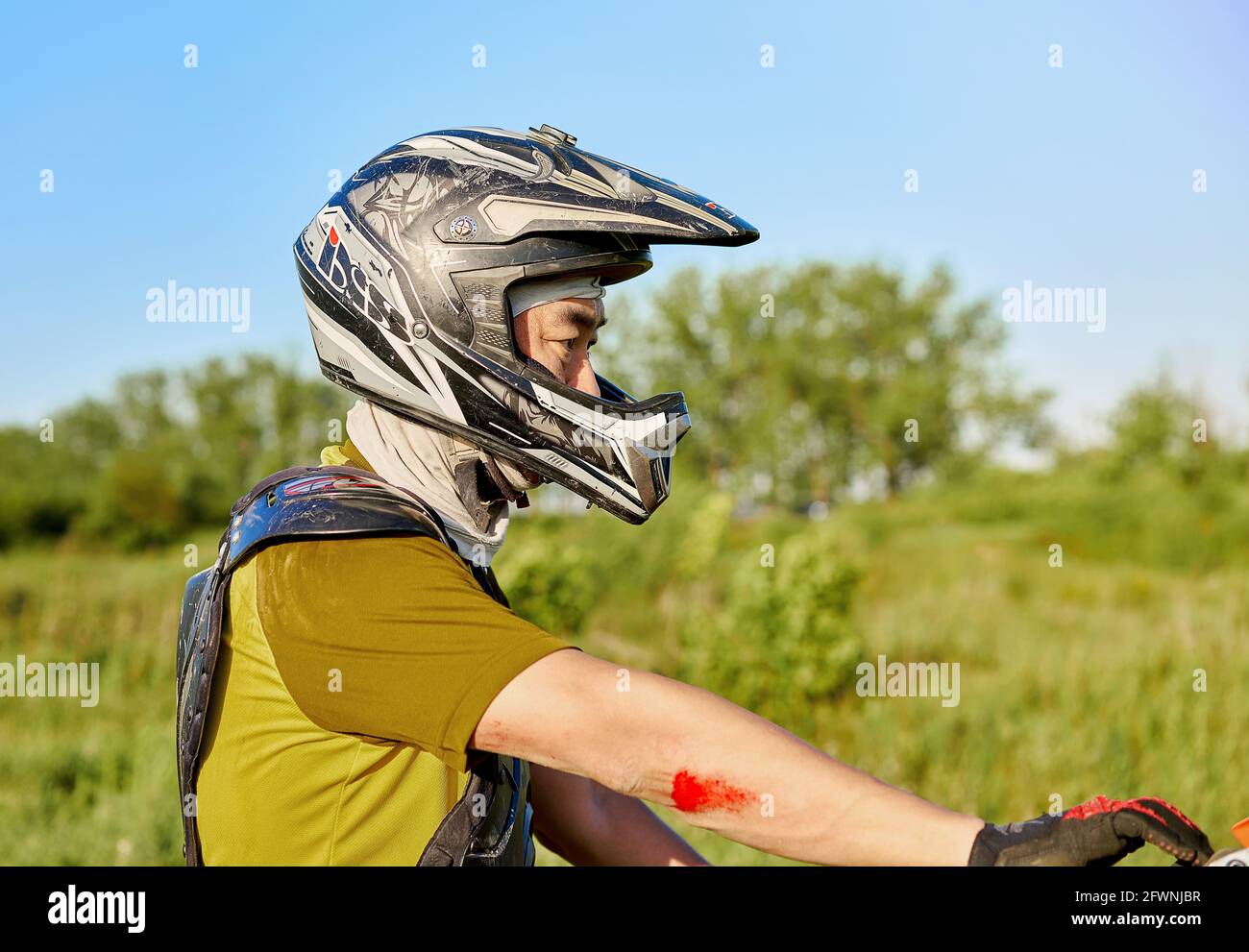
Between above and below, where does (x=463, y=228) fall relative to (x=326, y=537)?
above

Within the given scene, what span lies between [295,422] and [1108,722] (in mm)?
15552

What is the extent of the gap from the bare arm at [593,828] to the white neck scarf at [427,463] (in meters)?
0.70

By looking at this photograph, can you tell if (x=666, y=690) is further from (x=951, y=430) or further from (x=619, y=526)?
(x=951, y=430)

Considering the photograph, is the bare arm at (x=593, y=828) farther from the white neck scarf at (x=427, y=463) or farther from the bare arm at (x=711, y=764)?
the bare arm at (x=711, y=764)

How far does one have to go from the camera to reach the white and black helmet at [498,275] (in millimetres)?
2363

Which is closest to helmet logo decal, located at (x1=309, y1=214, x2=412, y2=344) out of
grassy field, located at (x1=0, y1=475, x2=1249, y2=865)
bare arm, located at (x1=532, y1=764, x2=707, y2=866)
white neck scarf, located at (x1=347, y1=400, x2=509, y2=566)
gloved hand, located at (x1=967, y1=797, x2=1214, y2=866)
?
white neck scarf, located at (x1=347, y1=400, x2=509, y2=566)

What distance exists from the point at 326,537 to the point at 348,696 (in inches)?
10.5

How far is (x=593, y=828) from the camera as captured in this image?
2.80 m

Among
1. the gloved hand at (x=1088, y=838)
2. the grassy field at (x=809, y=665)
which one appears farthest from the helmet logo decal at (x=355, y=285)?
the grassy field at (x=809, y=665)

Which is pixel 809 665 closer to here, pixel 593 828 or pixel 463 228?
pixel 593 828

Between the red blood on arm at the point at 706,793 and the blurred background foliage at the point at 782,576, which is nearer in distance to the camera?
the red blood on arm at the point at 706,793

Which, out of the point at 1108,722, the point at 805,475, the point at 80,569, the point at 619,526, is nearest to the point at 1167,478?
the point at 805,475

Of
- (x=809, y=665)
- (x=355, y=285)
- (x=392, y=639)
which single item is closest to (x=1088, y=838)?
(x=392, y=639)

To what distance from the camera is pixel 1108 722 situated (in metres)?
10.0
